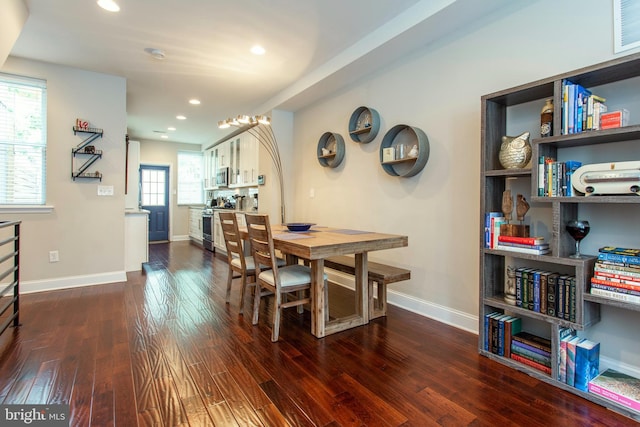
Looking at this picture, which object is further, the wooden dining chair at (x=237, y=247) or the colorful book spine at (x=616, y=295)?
the wooden dining chair at (x=237, y=247)

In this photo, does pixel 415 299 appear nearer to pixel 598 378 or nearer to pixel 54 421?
pixel 598 378

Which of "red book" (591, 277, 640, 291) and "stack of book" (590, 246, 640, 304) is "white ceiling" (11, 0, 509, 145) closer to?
"stack of book" (590, 246, 640, 304)

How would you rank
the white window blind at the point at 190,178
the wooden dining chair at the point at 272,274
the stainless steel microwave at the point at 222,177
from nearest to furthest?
the wooden dining chair at the point at 272,274, the stainless steel microwave at the point at 222,177, the white window blind at the point at 190,178

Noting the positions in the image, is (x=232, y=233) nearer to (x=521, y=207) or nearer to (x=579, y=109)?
(x=521, y=207)

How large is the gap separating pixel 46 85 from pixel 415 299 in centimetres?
475

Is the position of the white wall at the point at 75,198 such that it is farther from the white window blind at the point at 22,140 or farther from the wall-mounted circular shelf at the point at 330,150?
the wall-mounted circular shelf at the point at 330,150

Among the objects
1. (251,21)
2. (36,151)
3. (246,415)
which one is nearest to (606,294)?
(246,415)

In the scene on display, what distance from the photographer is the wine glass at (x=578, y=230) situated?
1.81 m

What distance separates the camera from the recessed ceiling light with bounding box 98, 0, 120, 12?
8.23 ft

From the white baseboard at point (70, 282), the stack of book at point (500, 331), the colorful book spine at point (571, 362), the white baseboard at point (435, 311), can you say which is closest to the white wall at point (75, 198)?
the white baseboard at point (70, 282)

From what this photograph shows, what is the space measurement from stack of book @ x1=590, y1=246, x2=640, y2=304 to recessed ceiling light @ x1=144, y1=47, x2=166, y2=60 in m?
4.07

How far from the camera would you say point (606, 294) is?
5.44 feet

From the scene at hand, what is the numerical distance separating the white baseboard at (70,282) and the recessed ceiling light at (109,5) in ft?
9.83

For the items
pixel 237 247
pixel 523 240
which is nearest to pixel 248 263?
pixel 237 247
